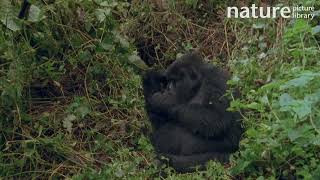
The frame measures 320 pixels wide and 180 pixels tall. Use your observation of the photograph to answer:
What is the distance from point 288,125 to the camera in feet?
10.2

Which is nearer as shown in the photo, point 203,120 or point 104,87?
point 203,120

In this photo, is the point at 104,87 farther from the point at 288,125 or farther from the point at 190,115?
the point at 288,125

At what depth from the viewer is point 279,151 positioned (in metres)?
3.29

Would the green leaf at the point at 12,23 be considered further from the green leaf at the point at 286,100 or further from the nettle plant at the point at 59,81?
the green leaf at the point at 286,100

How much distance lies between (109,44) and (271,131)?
5.52 feet

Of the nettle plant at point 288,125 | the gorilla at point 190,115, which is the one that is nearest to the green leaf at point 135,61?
the gorilla at point 190,115

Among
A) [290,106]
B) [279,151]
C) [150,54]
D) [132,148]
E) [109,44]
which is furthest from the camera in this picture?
[150,54]

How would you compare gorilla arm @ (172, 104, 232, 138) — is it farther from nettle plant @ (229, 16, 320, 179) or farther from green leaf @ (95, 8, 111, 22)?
green leaf @ (95, 8, 111, 22)

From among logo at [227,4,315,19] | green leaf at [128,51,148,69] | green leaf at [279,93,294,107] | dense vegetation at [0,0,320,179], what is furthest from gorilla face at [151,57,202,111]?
green leaf at [279,93,294,107]

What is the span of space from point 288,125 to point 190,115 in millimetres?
972

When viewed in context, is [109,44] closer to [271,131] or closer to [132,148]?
[132,148]

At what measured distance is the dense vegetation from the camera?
3500 mm

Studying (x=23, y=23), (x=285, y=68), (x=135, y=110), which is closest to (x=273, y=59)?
(x=285, y=68)

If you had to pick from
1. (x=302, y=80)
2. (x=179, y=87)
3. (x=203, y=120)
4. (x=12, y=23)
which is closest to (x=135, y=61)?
(x=179, y=87)
